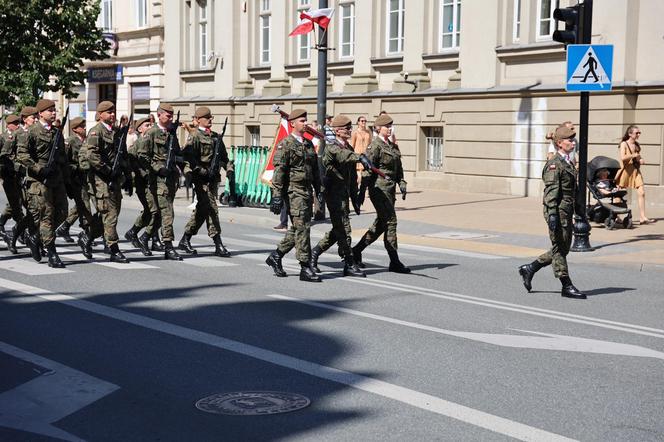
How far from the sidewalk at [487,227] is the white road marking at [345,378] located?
732cm

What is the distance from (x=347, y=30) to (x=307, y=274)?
20619 millimetres

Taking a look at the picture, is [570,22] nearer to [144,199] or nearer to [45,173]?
[144,199]

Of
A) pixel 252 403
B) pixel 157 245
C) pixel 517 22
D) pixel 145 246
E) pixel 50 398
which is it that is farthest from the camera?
pixel 517 22

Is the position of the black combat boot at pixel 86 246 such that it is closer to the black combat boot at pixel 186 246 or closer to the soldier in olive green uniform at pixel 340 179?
the black combat boot at pixel 186 246

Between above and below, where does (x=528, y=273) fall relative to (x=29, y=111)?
below

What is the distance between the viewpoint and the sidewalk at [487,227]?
15684mm

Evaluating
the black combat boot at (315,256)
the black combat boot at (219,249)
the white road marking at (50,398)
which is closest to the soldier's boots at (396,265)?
the black combat boot at (315,256)

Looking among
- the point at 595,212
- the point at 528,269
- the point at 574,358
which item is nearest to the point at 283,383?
the point at 574,358

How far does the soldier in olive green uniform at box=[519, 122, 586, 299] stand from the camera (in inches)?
429

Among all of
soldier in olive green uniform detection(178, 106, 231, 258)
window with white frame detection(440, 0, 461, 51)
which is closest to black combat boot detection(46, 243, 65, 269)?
soldier in olive green uniform detection(178, 106, 231, 258)

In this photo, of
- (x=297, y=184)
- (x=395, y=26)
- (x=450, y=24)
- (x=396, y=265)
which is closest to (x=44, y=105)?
(x=297, y=184)

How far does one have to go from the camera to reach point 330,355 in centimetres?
787

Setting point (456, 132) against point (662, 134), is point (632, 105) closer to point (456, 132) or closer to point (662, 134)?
point (662, 134)

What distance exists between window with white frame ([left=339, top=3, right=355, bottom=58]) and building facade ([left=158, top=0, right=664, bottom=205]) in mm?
30
